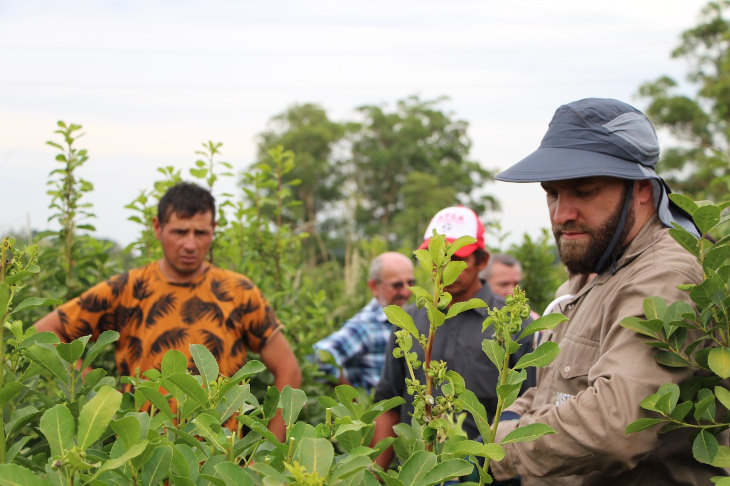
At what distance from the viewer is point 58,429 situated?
1.14 m

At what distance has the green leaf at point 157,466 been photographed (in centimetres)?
122

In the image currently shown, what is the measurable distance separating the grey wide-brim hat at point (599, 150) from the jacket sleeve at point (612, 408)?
30cm

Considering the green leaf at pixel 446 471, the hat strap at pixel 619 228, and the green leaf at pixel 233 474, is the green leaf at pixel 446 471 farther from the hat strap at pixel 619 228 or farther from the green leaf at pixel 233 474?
the hat strap at pixel 619 228

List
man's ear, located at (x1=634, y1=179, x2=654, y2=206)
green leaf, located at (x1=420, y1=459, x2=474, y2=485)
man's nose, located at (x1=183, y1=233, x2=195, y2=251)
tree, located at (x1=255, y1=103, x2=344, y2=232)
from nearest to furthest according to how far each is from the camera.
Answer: green leaf, located at (x1=420, y1=459, x2=474, y2=485), man's ear, located at (x1=634, y1=179, x2=654, y2=206), man's nose, located at (x1=183, y1=233, x2=195, y2=251), tree, located at (x1=255, y1=103, x2=344, y2=232)

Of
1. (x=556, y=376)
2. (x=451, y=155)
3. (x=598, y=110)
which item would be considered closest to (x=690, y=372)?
(x=556, y=376)

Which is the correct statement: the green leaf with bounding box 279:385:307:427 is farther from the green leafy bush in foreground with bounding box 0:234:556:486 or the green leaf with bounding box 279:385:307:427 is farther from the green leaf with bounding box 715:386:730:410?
the green leaf with bounding box 715:386:730:410

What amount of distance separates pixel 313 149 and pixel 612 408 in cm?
5235

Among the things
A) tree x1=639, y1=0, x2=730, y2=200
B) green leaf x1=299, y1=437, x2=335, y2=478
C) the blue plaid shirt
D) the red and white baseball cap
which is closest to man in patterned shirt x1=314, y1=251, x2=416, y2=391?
the blue plaid shirt

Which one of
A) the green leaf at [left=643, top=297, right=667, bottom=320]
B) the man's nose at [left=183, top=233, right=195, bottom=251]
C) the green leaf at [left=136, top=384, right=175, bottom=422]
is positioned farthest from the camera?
the man's nose at [left=183, top=233, right=195, bottom=251]

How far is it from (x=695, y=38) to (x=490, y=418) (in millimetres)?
31748

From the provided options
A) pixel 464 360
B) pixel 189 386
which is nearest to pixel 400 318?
pixel 189 386

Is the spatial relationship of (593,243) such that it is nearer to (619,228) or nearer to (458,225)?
(619,228)

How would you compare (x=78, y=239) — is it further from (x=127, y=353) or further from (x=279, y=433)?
(x=279, y=433)

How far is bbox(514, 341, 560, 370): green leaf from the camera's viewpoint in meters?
1.39
